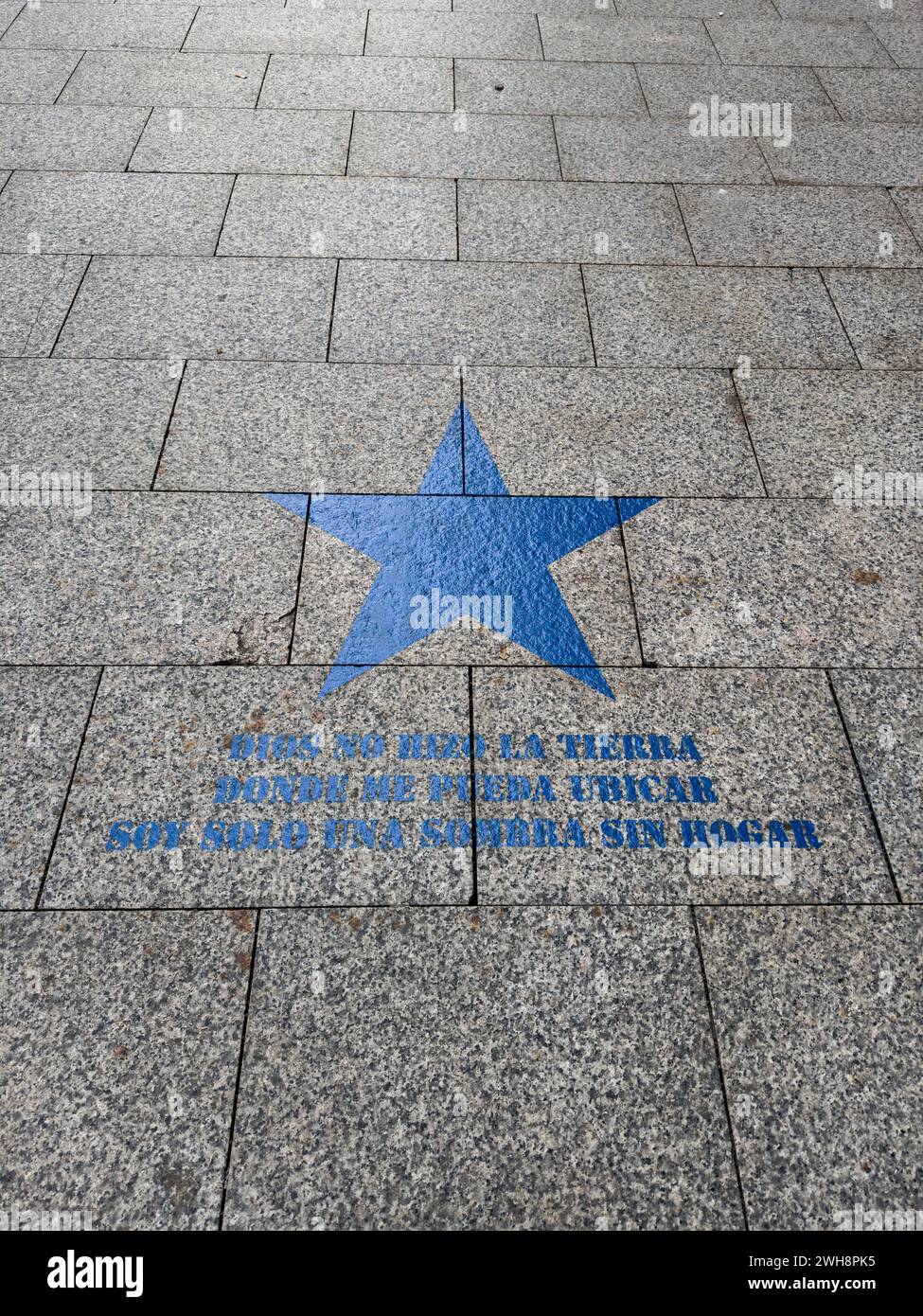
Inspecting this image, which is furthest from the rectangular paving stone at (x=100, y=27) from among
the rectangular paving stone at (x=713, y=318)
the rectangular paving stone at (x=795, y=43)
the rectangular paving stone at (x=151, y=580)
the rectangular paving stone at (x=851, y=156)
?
the rectangular paving stone at (x=151, y=580)

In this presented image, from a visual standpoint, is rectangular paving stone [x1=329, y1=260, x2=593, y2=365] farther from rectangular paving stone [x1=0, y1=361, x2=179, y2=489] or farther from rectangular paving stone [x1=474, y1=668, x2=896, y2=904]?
rectangular paving stone [x1=474, y1=668, x2=896, y2=904]

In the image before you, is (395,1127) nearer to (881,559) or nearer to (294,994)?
(294,994)

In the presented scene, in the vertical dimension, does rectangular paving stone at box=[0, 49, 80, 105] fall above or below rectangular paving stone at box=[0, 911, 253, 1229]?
above

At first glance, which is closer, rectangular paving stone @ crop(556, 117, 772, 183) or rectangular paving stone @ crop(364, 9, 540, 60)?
rectangular paving stone @ crop(556, 117, 772, 183)

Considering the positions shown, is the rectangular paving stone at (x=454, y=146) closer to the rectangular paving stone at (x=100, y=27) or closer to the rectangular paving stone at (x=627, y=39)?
the rectangular paving stone at (x=627, y=39)

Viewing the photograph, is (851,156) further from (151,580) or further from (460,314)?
(151,580)

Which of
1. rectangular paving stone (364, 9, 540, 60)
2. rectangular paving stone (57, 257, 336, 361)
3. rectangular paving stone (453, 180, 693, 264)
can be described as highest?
rectangular paving stone (364, 9, 540, 60)

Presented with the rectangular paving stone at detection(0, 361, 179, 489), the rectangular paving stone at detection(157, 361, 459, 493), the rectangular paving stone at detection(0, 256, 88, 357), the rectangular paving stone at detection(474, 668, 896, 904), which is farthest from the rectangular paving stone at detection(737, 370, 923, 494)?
the rectangular paving stone at detection(0, 256, 88, 357)

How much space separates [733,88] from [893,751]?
23.6ft

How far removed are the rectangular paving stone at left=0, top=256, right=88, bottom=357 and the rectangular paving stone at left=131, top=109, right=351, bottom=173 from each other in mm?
1511

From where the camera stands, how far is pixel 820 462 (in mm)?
5289

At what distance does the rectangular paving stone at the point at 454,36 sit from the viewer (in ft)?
29.6

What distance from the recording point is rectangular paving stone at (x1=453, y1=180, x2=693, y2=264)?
22.0 ft

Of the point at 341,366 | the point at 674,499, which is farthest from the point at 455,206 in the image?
the point at 674,499
